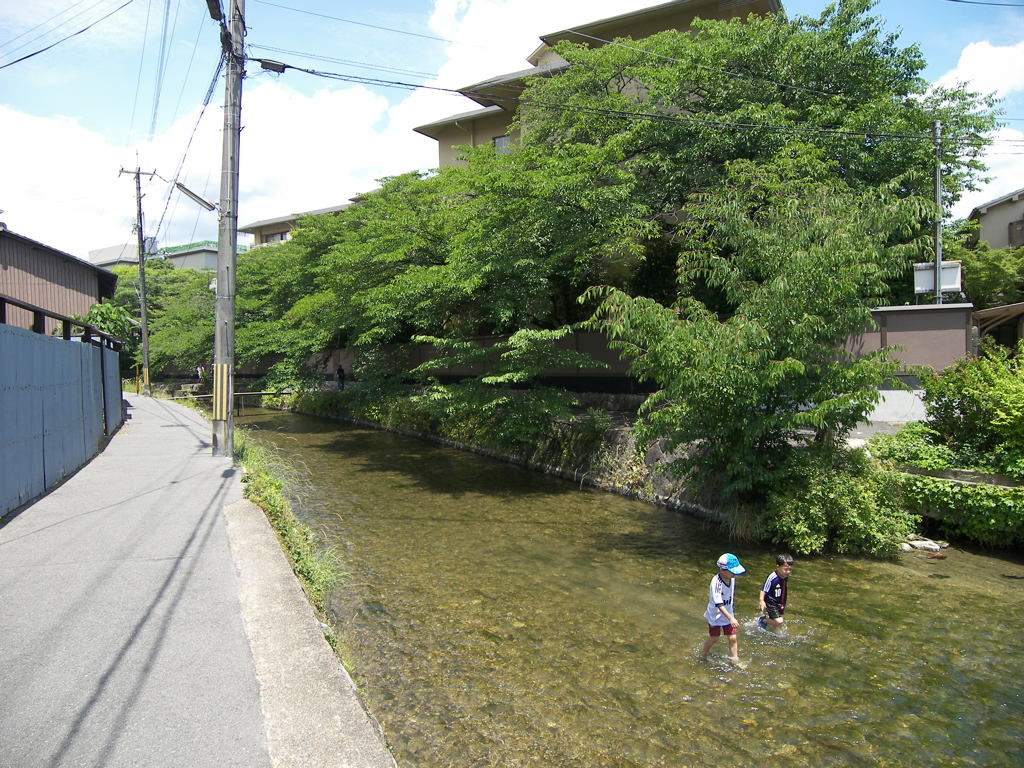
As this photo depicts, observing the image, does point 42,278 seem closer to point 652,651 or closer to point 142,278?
point 142,278

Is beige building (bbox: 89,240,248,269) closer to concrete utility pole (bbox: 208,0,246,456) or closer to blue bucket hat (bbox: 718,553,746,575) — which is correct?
concrete utility pole (bbox: 208,0,246,456)

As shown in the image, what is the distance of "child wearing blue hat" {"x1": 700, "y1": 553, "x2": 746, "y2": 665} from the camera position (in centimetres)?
656

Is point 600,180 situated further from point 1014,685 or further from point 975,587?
point 1014,685

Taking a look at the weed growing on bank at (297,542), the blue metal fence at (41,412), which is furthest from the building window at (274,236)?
the weed growing on bank at (297,542)

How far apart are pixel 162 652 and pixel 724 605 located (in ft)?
16.6

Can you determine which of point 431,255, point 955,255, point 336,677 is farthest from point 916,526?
point 955,255

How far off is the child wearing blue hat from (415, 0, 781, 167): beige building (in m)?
14.9

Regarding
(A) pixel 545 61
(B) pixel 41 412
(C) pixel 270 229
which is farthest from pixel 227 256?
(C) pixel 270 229

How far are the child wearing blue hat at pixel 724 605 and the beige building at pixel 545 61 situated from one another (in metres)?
14.9

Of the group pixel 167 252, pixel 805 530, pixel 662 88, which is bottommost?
pixel 805 530

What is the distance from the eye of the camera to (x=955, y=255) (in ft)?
82.6

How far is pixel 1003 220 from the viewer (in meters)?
30.0

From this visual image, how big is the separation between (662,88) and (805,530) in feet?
42.4

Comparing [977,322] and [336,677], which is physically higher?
[977,322]
